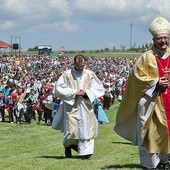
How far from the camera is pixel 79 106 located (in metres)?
9.95

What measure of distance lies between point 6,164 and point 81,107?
1.96m

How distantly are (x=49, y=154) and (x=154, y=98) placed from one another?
5405 millimetres

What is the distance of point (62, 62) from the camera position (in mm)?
59469

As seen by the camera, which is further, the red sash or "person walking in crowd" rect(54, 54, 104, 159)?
"person walking in crowd" rect(54, 54, 104, 159)

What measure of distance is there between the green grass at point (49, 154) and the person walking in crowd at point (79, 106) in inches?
14.0

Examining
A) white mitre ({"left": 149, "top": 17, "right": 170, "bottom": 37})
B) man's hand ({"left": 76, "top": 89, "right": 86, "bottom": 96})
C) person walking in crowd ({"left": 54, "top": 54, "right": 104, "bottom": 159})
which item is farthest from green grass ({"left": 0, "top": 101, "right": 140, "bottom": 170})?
white mitre ({"left": 149, "top": 17, "right": 170, "bottom": 37})

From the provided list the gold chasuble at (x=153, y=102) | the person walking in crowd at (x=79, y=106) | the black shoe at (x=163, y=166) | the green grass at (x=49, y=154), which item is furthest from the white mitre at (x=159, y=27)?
the person walking in crowd at (x=79, y=106)

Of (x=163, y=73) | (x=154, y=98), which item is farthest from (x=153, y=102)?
(x=163, y=73)

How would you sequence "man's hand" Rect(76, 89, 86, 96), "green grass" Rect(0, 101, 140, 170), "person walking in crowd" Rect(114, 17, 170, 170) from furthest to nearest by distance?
"man's hand" Rect(76, 89, 86, 96)
"green grass" Rect(0, 101, 140, 170)
"person walking in crowd" Rect(114, 17, 170, 170)

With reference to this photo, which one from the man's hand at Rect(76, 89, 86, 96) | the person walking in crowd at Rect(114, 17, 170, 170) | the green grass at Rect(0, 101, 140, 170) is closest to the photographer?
the person walking in crowd at Rect(114, 17, 170, 170)

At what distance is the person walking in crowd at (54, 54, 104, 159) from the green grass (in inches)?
14.0

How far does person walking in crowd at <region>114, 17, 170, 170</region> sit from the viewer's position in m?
7.33

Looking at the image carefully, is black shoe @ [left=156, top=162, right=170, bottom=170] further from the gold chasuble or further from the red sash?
the red sash

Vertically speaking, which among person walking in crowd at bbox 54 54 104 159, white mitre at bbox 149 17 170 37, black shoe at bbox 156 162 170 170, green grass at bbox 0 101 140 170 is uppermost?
white mitre at bbox 149 17 170 37
